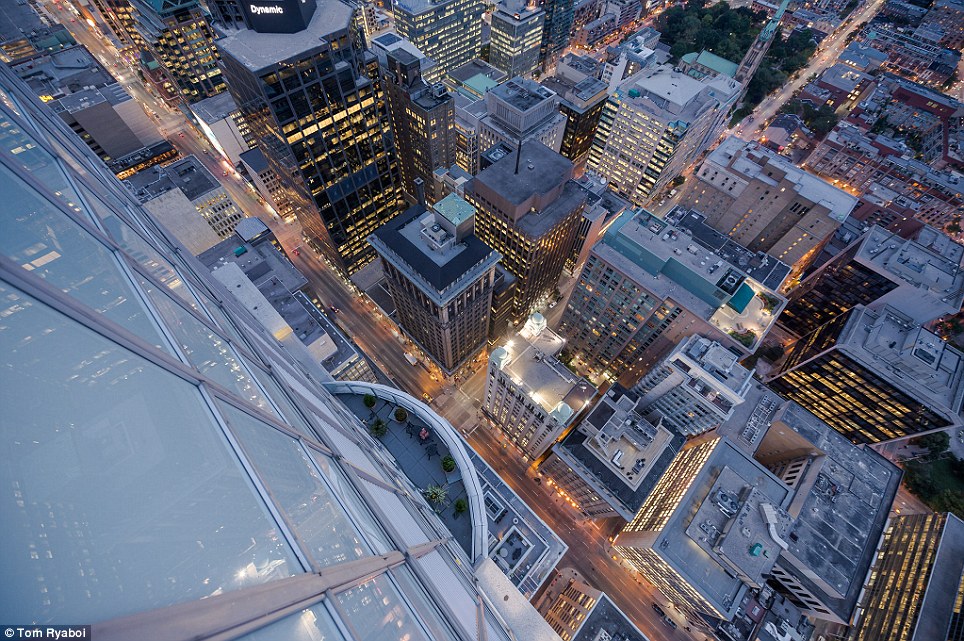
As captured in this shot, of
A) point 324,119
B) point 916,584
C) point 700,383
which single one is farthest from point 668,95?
point 916,584

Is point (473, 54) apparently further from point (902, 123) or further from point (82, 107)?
point (902, 123)

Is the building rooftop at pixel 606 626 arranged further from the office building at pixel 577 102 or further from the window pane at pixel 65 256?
the office building at pixel 577 102

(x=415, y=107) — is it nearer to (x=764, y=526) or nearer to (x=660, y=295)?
(x=660, y=295)

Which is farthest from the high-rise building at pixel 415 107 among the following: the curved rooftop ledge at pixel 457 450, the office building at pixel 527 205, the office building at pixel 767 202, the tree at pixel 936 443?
the tree at pixel 936 443

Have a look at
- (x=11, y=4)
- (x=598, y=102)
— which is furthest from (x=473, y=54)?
(x=11, y=4)

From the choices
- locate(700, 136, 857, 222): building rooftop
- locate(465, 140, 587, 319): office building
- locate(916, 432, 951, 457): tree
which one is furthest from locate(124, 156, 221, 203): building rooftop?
locate(916, 432, 951, 457): tree
